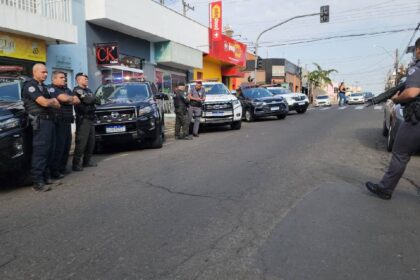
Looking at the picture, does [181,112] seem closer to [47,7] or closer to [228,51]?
[47,7]

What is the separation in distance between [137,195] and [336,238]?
2807mm

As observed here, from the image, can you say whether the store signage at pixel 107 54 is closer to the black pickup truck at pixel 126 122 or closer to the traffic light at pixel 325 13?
the black pickup truck at pixel 126 122

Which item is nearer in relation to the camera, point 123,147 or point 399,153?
point 399,153

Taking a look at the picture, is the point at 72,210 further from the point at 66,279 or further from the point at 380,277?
the point at 380,277

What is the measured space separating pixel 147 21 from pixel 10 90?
48.3ft

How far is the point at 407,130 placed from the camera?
5.20 m

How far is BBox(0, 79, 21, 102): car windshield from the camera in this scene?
276 inches

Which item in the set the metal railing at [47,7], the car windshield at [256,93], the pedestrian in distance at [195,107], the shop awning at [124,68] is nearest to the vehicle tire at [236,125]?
the pedestrian in distance at [195,107]

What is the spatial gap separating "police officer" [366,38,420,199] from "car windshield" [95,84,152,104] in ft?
22.6

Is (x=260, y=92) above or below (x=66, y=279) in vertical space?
above

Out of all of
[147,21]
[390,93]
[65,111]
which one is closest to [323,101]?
[147,21]

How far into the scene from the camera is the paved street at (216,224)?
3.52 meters

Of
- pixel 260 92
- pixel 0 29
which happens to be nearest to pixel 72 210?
pixel 0 29

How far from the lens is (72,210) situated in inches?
207
